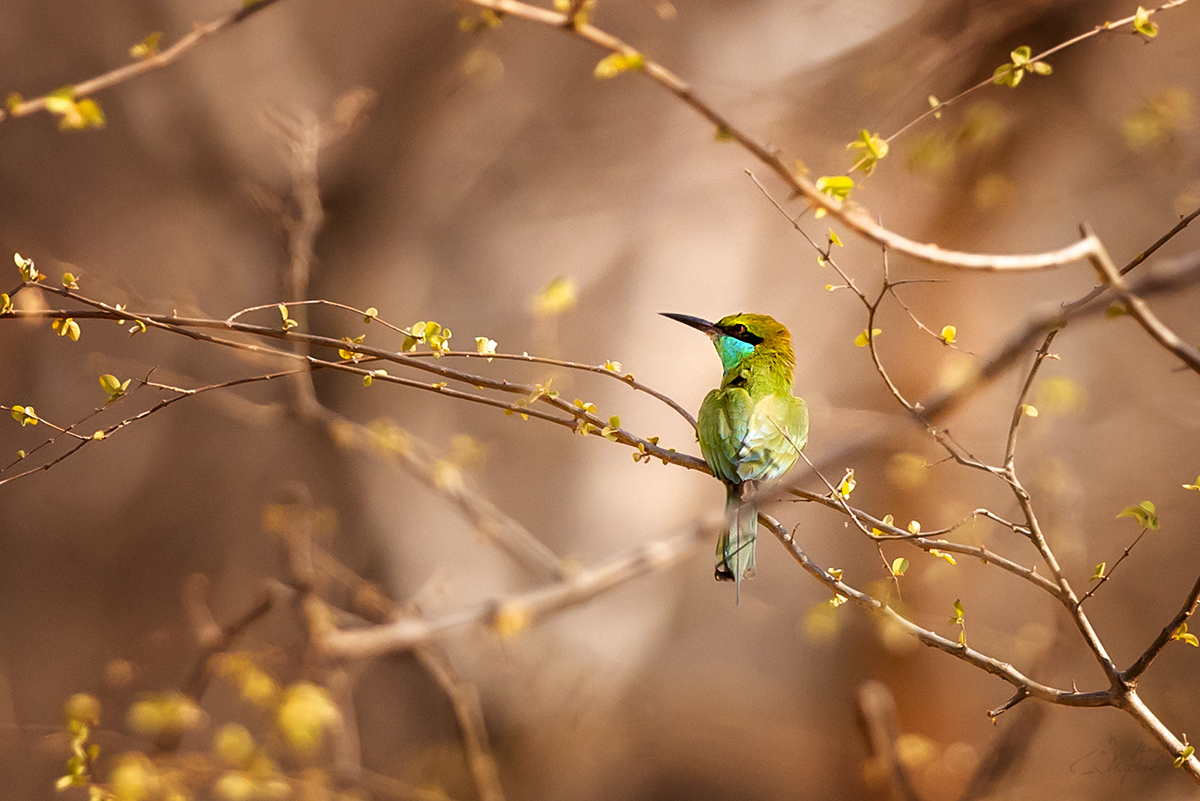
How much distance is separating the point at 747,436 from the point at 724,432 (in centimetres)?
4

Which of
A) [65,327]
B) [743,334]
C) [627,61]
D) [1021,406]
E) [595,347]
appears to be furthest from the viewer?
[595,347]

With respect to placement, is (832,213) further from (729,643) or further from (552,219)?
(729,643)

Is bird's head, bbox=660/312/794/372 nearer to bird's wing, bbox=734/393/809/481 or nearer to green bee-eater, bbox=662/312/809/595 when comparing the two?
green bee-eater, bbox=662/312/809/595

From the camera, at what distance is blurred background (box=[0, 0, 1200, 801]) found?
7.63 ft

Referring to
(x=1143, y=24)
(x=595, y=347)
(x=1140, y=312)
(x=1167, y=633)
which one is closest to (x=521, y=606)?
(x=1167, y=633)

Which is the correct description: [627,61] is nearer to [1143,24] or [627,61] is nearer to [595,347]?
[1143,24]

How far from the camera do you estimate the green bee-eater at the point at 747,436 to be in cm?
114

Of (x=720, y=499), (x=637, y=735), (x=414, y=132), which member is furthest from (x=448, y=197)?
(x=637, y=735)

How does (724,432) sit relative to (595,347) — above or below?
below

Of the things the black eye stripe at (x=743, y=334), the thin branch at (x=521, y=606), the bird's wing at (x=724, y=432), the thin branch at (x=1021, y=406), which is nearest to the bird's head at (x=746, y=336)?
the black eye stripe at (x=743, y=334)

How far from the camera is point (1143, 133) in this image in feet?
6.16

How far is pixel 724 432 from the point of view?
1.21 metres

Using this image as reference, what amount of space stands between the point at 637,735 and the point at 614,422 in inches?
76.4

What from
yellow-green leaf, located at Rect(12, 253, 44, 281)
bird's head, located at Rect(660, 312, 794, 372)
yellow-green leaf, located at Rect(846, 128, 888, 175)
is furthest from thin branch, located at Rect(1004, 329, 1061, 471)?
yellow-green leaf, located at Rect(12, 253, 44, 281)
